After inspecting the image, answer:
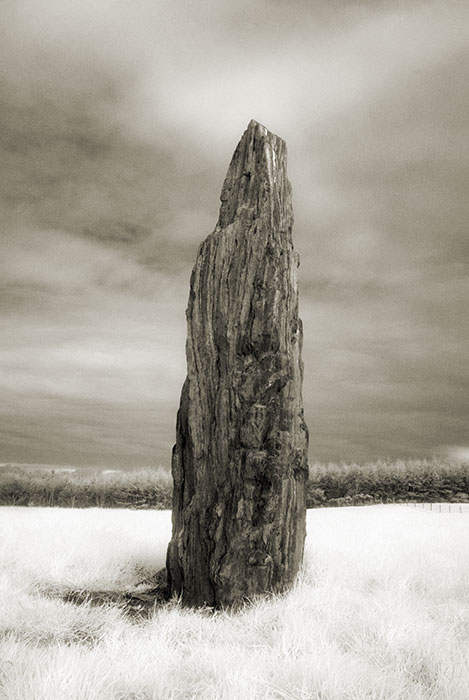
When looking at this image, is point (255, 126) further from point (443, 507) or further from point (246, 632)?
point (443, 507)

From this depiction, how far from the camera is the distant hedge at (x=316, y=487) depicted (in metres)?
15.8

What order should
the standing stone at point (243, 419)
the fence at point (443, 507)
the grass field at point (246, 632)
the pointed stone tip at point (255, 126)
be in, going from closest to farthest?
the grass field at point (246, 632), the standing stone at point (243, 419), the pointed stone tip at point (255, 126), the fence at point (443, 507)

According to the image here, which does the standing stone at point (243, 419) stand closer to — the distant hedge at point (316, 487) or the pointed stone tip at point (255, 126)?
the pointed stone tip at point (255, 126)

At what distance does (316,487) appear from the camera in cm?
1617

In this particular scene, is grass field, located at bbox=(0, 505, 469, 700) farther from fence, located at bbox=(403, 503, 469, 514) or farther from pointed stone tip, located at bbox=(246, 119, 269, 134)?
fence, located at bbox=(403, 503, 469, 514)

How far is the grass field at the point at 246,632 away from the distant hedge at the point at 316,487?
28.0ft

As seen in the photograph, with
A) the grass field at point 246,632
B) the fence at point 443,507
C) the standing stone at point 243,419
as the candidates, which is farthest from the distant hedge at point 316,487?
the standing stone at point 243,419

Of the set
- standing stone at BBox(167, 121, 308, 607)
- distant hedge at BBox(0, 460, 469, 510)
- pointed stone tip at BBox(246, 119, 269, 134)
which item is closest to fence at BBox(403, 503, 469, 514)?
distant hedge at BBox(0, 460, 469, 510)

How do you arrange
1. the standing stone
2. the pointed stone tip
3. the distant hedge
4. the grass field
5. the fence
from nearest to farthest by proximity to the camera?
the grass field
the standing stone
the pointed stone tip
the fence
the distant hedge

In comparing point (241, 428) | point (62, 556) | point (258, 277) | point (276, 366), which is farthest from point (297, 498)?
point (62, 556)

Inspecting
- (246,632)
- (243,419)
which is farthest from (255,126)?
(246,632)

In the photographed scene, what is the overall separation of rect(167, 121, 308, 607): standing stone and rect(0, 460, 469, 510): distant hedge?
35.5 feet

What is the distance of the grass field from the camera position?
3.44 m

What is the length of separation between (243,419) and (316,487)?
11702 mm
